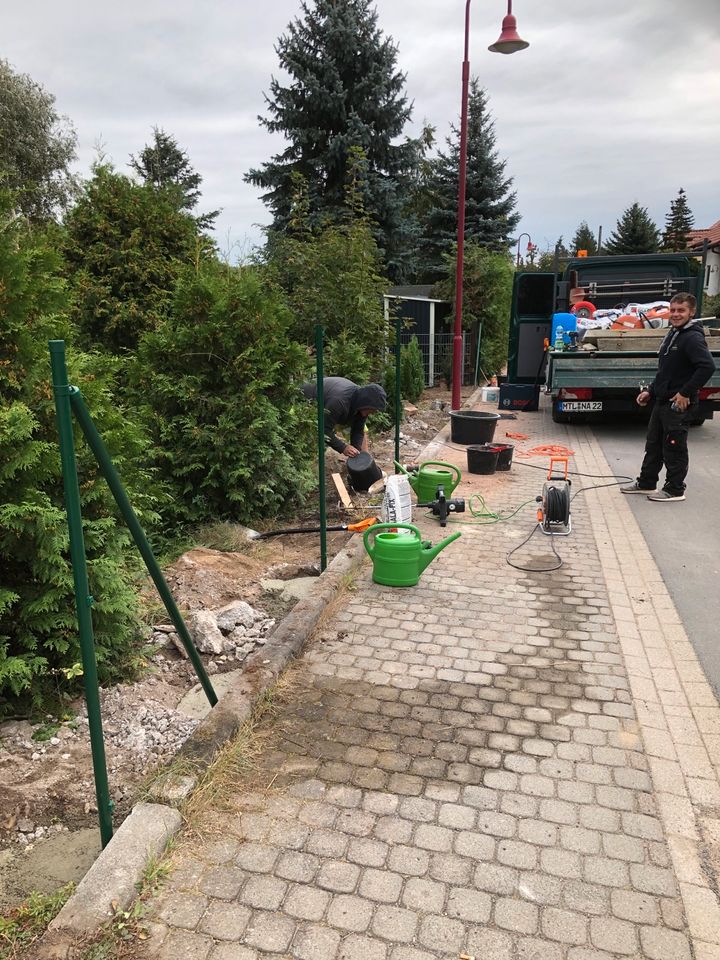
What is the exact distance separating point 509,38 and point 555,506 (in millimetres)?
7112

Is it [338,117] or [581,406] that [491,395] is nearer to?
[581,406]

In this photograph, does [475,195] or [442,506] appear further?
[475,195]

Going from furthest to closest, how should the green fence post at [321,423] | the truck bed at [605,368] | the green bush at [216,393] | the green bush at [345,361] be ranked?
1. the truck bed at [605,368]
2. the green bush at [345,361]
3. the green bush at [216,393]
4. the green fence post at [321,423]

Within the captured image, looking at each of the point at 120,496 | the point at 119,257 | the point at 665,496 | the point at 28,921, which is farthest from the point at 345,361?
the point at 28,921

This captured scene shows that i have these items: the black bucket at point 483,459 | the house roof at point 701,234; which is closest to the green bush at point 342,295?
the black bucket at point 483,459

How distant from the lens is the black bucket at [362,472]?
6613 millimetres

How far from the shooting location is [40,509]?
2.77m

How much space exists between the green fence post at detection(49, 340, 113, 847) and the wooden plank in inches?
164

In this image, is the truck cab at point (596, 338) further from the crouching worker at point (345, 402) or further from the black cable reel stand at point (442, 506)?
the black cable reel stand at point (442, 506)

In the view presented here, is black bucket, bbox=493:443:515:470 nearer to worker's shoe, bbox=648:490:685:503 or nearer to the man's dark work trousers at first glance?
the man's dark work trousers

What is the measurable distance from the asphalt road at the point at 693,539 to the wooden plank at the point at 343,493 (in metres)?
2.67

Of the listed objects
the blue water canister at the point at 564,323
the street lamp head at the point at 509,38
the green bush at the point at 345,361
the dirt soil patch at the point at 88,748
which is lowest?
the dirt soil patch at the point at 88,748

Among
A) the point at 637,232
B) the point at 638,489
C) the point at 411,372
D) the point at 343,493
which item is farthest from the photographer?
the point at 637,232

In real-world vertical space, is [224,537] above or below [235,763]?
above
